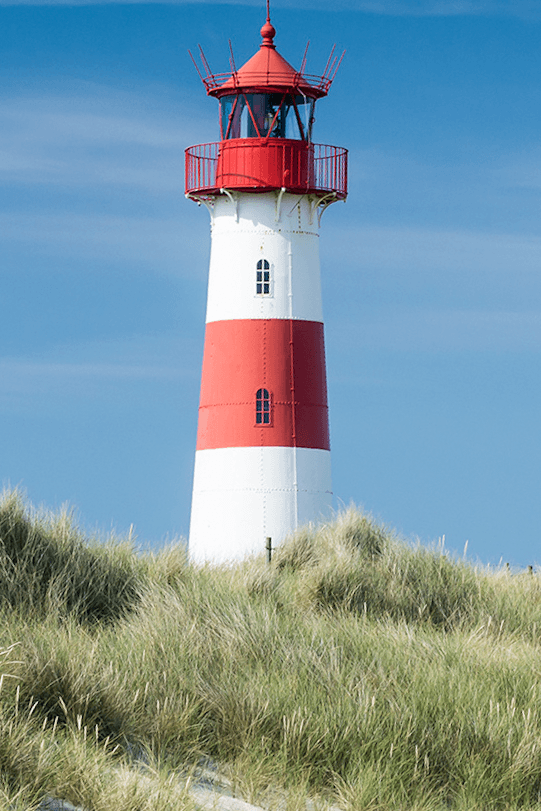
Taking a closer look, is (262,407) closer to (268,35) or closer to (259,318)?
(259,318)

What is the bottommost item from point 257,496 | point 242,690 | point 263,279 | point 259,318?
point 242,690

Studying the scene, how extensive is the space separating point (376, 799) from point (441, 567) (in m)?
5.66

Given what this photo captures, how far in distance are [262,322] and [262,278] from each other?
0.78 metres

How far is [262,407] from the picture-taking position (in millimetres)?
18672

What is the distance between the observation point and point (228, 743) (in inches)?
278

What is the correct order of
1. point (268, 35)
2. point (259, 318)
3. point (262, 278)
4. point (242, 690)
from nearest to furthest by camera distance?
point (242, 690) < point (259, 318) < point (262, 278) < point (268, 35)

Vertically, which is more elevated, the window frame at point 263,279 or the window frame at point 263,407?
the window frame at point 263,279

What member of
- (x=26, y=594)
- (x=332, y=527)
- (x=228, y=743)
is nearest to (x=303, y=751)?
(x=228, y=743)

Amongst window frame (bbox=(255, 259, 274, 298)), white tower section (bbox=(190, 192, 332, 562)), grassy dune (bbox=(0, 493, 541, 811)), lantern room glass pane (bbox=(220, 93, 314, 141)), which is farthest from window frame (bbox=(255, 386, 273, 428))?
grassy dune (bbox=(0, 493, 541, 811))

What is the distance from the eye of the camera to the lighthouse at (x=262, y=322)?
1861cm

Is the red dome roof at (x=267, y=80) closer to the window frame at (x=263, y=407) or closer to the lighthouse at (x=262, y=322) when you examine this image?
the lighthouse at (x=262, y=322)

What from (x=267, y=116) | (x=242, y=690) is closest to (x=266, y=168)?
(x=267, y=116)

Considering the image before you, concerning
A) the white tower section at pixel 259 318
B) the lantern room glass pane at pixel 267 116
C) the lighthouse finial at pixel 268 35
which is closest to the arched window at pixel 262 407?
the white tower section at pixel 259 318

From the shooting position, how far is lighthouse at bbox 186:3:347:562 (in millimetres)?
18609
